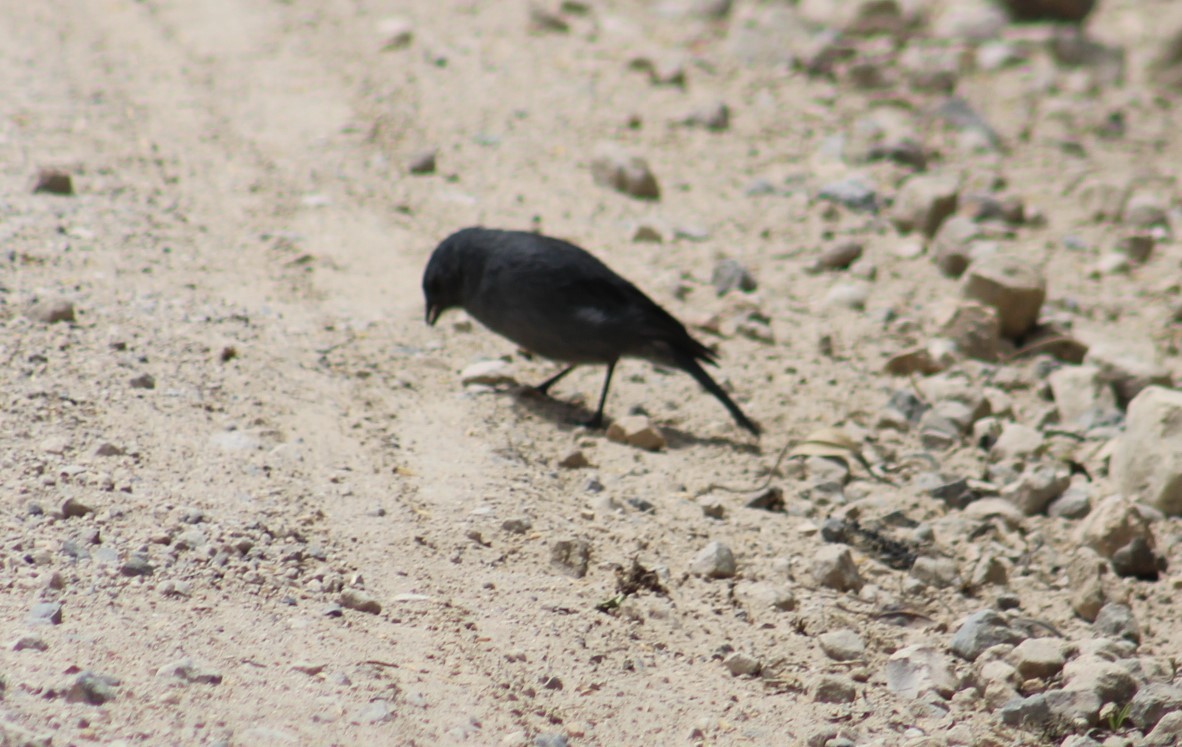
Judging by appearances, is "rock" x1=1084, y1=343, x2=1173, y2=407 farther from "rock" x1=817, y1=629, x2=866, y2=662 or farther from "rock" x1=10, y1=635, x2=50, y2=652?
"rock" x1=10, y1=635, x2=50, y2=652

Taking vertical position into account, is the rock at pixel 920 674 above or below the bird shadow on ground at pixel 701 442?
above

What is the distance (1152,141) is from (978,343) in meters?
3.35

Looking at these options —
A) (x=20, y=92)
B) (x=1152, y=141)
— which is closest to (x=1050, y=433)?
(x=1152, y=141)

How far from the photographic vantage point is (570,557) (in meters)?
3.55

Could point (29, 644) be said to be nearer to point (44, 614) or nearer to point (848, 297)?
point (44, 614)

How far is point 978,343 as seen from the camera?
5.41 metres

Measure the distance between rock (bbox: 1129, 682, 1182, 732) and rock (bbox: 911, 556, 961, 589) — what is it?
0.75m

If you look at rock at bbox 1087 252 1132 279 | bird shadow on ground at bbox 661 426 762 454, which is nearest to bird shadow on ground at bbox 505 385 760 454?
bird shadow on ground at bbox 661 426 762 454

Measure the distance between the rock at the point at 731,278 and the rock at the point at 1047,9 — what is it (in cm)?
465

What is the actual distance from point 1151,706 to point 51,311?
11.3 feet

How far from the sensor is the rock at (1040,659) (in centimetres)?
327

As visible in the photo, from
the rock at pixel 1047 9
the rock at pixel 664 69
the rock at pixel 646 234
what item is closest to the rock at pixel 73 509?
the rock at pixel 646 234

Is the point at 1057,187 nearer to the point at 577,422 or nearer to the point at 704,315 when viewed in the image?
the point at 704,315

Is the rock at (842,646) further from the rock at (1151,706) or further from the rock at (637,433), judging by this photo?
the rock at (637,433)
